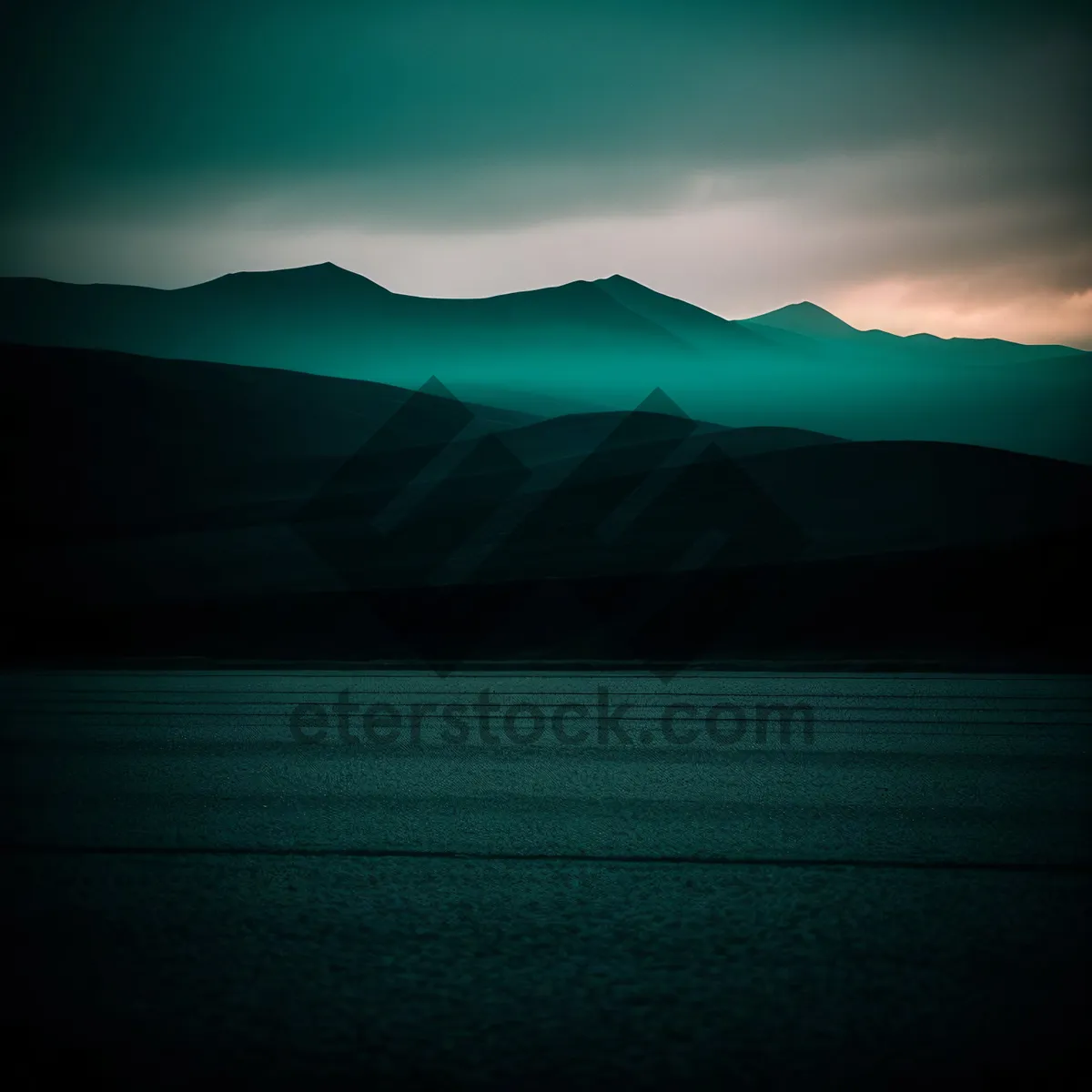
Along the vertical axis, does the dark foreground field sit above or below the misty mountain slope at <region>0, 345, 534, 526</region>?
below

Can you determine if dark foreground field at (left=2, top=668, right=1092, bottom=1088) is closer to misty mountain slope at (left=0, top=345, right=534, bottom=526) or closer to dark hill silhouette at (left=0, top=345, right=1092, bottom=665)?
dark hill silhouette at (left=0, top=345, right=1092, bottom=665)

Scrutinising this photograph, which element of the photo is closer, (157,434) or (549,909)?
(549,909)

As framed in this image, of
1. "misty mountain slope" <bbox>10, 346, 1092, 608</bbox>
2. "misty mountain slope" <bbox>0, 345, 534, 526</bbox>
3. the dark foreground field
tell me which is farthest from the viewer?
"misty mountain slope" <bbox>0, 345, 534, 526</bbox>

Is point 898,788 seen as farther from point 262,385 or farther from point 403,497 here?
point 262,385

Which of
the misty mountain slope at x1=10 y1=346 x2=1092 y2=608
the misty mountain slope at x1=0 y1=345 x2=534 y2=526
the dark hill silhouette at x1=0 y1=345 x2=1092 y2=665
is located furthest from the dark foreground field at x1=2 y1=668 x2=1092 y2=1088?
the misty mountain slope at x1=0 y1=345 x2=534 y2=526

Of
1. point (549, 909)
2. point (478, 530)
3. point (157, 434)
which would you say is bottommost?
point (549, 909)

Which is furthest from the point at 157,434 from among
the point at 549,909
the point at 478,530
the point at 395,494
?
the point at 549,909

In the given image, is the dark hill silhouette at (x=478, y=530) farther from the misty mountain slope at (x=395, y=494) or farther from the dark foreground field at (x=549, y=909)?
the dark foreground field at (x=549, y=909)

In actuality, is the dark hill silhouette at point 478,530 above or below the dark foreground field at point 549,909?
above

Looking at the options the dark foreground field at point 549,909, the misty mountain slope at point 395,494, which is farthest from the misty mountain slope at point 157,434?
the dark foreground field at point 549,909

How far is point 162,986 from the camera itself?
3777 millimetres

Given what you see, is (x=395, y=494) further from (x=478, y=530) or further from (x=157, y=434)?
(x=157, y=434)

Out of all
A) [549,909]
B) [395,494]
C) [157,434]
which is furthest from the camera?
[157,434]

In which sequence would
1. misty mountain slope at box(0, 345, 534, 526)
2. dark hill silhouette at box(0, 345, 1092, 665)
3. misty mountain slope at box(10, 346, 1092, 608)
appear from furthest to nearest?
misty mountain slope at box(0, 345, 534, 526) → misty mountain slope at box(10, 346, 1092, 608) → dark hill silhouette at box(0, 345, 1092, 665)
